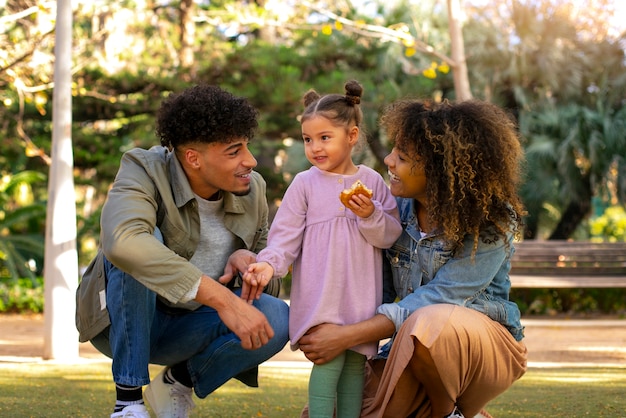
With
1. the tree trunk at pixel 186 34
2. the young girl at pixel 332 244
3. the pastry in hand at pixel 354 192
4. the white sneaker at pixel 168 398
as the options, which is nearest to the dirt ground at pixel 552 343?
the white sneaker at pixel 168 398

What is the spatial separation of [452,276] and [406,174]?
417 millimetres

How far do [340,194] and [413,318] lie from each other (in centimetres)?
53

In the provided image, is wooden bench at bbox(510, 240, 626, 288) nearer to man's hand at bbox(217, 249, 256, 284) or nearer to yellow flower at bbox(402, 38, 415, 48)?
yellow flower at bbox(402, 38, 415, 48)

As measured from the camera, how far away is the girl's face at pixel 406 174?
321 cm

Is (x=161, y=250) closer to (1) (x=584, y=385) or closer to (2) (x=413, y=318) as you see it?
(2) (x=413, y=318)

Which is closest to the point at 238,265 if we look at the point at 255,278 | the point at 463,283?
the point at 255,278

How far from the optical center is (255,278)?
313 cm

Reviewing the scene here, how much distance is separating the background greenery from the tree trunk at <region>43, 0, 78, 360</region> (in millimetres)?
977

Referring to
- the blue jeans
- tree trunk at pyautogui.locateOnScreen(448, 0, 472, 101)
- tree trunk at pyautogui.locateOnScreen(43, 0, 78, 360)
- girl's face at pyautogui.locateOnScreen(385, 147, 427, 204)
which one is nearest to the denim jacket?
girl's face at pyautogui.locateOnScreen(385, 147, 427, 204)

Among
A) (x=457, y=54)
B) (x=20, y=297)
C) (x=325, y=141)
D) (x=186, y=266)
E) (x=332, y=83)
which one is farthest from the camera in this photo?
(x=20, y=297)

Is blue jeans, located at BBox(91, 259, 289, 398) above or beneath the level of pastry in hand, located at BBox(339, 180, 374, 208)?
beneath

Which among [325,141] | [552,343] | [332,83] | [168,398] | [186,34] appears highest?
[186,34]

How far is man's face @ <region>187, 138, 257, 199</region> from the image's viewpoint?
335 centimetres

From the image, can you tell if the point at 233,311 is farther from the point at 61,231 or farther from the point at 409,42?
the point at 409,42
